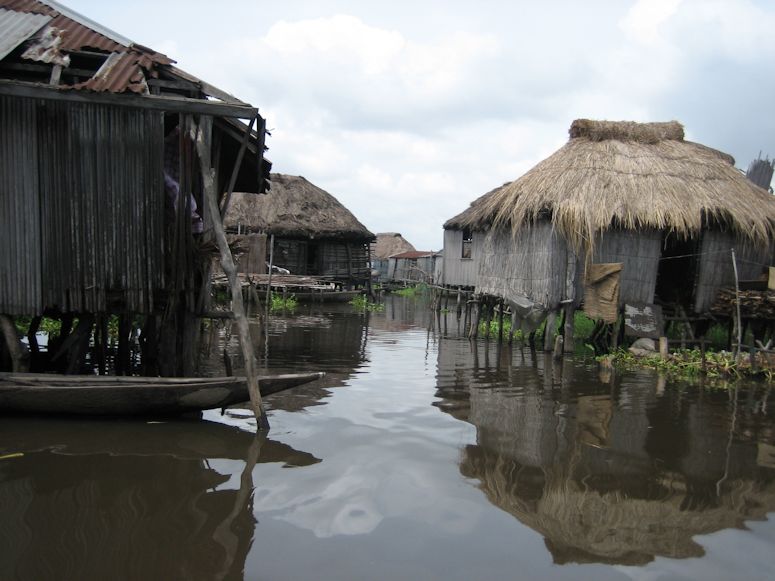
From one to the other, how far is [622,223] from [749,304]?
2921 mm

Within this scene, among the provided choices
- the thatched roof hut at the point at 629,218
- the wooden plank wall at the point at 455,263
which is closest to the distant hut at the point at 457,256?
the wooden plank wall at the point at 455,263

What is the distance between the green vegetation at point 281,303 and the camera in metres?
21.0

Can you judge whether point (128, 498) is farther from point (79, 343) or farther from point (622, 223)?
point (622, 223)

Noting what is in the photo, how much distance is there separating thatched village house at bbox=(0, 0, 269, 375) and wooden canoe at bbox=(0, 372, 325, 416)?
64cm

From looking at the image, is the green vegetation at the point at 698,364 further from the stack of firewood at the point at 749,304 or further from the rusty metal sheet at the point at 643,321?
the stack of firewood at the point at 749,304

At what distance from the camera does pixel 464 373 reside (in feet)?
34.2

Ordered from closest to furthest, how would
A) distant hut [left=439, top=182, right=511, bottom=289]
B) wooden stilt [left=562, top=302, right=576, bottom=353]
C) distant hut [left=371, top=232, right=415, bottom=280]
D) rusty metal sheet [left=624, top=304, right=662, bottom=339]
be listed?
rusty metal sheet [left=624, top=304, right=662, bottom=339] → wooden stilt [left=562, top=302, right=576, bottom=353] → distant hut [left=439, top=182, right=511, bottom=289] → distant hut [left=371, top=232, right=415, bottom=280]

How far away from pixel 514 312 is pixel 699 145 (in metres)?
6.88

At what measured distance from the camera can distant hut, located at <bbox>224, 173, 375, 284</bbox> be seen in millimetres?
26594

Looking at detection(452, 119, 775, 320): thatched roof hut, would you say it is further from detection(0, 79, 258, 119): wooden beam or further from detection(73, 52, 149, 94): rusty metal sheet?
detection(73, 52, 149, 94): rusty metal sheet

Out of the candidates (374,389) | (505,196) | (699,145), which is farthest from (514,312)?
(699,145)

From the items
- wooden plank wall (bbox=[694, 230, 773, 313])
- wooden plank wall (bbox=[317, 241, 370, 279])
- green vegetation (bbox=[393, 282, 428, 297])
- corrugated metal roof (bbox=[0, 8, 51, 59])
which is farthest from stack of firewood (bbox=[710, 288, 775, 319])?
green vegetation (bbox=[393, 282, 428, 297])

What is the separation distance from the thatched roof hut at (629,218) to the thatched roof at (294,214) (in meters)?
14.1

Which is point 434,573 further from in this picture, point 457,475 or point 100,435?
point 100,435
